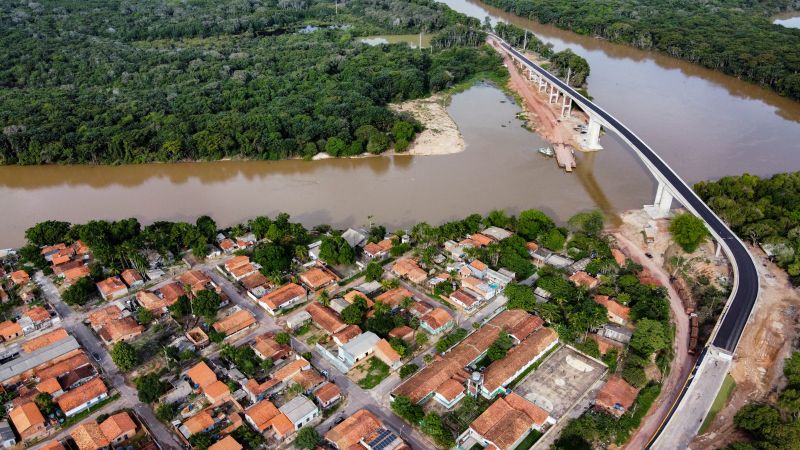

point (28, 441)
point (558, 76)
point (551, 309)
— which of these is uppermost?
point (558, 76)

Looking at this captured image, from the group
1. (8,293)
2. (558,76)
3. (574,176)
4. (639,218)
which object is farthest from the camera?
(558,76)

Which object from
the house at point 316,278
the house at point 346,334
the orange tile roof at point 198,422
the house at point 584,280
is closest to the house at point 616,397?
the house at point 584,280

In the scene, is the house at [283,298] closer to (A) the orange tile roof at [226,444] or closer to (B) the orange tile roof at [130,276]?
(B) the orange tile roof at [130,276]

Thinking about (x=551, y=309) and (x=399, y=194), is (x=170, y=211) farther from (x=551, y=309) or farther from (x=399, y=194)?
(x=551, y=309)

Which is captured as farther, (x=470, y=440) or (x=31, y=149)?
(x=31, y=149)

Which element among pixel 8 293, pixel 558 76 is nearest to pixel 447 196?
pixel 8 293

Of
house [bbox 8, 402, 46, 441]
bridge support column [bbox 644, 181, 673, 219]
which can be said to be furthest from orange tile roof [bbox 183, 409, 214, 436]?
bridge support column [bbox 644, 181, 673, 219]

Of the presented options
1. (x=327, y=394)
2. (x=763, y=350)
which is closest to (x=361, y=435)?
(x=327, y=394)

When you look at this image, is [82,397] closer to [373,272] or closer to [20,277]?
[20,277]
